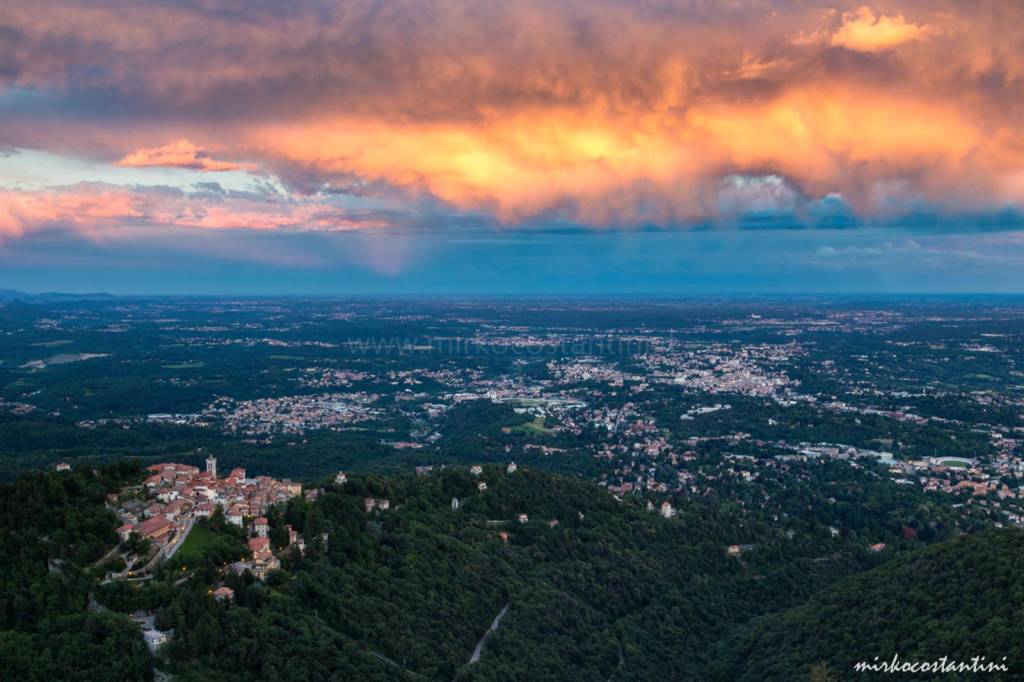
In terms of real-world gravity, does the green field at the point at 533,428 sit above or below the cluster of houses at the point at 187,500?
below

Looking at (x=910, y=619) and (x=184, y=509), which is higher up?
(x=184, y=509)

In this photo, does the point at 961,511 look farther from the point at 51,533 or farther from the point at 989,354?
the point at 989,354

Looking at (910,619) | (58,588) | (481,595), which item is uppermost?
(58,588)

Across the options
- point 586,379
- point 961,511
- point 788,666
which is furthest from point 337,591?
point 586,379

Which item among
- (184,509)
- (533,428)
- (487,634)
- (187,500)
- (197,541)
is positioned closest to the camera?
(197,541)

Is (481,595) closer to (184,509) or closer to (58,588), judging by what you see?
(184,509)

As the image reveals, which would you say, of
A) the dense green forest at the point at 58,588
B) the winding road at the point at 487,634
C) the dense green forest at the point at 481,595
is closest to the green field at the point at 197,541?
the dense green forest at the point at 481,595

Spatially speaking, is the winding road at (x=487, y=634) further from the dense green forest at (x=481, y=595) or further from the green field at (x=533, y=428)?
the green field at (x=533, y=428)

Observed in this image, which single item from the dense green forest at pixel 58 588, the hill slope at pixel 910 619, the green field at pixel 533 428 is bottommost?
the green field at pixel 533 428

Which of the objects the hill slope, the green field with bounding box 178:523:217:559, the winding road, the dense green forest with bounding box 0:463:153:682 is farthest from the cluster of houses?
the hill slope

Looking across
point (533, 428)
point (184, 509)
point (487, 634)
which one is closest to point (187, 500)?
point (184, 509)

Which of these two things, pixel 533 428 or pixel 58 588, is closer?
pixel 58 588
